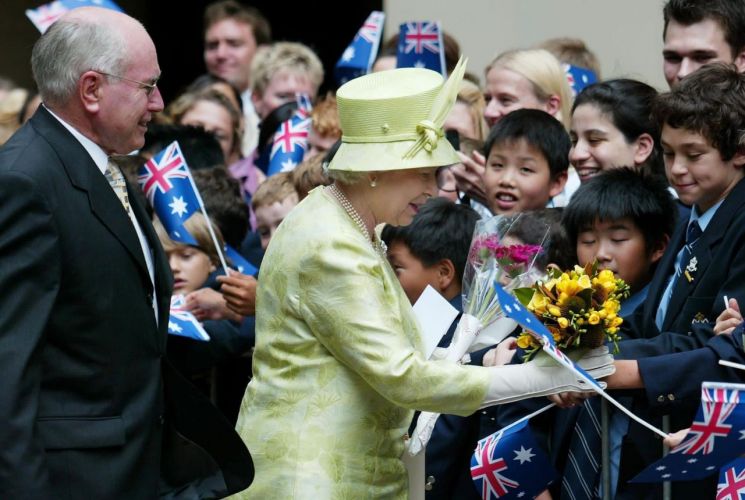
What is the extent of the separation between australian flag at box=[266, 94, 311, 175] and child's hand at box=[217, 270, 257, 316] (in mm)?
1369

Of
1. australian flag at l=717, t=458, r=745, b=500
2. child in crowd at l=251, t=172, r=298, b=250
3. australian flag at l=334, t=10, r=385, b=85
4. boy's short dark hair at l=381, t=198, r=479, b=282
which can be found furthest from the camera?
australian flag at l=334, t=10, r=385, b=85

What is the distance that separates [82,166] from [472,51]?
18.5ft

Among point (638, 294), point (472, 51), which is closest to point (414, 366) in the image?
point (638, 294)

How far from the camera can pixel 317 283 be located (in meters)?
3.71

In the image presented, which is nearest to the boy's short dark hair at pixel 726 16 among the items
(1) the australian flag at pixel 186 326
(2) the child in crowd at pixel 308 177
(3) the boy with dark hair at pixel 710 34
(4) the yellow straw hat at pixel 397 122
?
(3) the boy with dark hair at pixel 710 34

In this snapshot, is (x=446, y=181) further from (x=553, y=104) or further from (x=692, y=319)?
(x=692, y=319)

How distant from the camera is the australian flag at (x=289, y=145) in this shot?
23.1ft

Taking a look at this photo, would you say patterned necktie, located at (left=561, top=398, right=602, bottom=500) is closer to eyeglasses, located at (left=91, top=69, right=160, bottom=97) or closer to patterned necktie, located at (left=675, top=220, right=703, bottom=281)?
patterned necktie, located at (left=675, top=220, right=703, bottom=281)

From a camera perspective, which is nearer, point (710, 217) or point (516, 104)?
point (710, 217)

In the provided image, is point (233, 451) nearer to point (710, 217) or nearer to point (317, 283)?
point (317, 283)

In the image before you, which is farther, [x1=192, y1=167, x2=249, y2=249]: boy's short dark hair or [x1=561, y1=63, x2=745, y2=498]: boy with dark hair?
[x1=192, y1=167, x2=249, y2=249]: boy's short dark hair

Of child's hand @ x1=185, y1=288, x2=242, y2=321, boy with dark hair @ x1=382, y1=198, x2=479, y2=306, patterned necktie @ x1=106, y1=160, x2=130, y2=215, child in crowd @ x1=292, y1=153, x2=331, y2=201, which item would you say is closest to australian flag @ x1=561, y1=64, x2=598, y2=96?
child in crowd @ x1=292, y1=153, x2=331, y2=201

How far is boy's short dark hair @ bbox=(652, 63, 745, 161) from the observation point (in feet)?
13.9

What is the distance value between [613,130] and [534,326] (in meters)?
1.97
